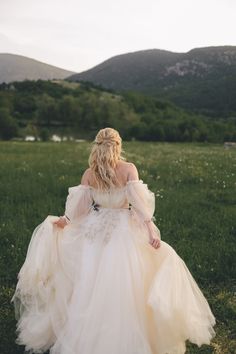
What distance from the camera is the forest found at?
282 ft

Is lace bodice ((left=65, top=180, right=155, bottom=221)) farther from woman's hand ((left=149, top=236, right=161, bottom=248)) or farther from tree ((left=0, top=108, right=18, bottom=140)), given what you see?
tree ((left=0, top=108, right=18, bottom=140))

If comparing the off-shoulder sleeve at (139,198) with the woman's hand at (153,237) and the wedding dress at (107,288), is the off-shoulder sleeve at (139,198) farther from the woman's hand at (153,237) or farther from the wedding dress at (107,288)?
the woman's hand at (153,237)

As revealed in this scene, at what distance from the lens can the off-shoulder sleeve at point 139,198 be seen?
22.3 feet

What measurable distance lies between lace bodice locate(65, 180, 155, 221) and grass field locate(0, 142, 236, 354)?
7.08 feet

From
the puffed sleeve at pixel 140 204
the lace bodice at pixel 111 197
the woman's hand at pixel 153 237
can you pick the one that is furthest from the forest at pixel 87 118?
the woman's hand at pixel 153 237

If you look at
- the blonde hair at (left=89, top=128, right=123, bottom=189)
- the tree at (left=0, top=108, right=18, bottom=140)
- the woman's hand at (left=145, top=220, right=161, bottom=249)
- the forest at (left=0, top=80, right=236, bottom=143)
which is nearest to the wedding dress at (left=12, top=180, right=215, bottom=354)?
the woman's hand at (left=145, top=220, right=161, bottom=249)

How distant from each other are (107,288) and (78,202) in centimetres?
138

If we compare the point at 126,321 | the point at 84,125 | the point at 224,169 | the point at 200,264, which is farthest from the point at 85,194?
the point at 84,125

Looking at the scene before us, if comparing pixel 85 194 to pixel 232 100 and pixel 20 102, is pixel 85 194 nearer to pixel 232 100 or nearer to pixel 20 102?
pixel 20 102

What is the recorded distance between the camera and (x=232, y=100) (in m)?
194

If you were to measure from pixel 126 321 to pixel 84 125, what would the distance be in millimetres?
116897

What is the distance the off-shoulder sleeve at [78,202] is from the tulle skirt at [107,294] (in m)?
0.12

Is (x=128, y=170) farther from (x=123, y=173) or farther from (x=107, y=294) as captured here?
(x=107, y=294)

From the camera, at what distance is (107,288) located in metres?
6.42
